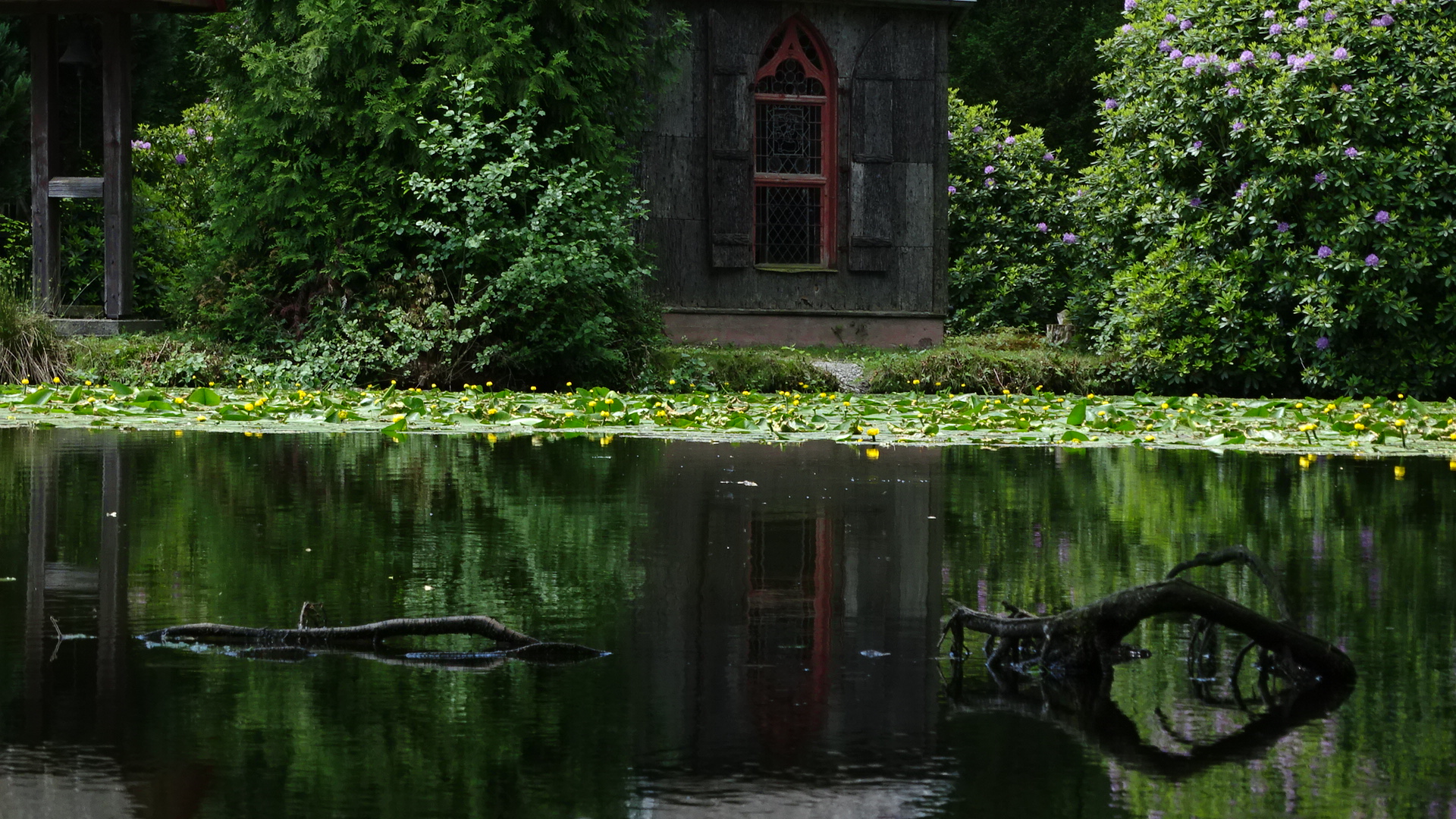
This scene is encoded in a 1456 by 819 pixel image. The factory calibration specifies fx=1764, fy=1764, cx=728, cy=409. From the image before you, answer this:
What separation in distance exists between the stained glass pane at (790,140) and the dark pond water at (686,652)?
11527 millimetres

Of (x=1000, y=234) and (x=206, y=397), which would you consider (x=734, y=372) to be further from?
(x=1000, y=234)

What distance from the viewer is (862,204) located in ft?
63.0

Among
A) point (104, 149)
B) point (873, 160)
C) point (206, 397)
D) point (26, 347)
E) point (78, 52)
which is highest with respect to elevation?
point (78, 52)

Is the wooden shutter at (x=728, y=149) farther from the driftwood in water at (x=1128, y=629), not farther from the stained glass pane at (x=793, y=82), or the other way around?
the driftwood in water at (x=1128, y=629)

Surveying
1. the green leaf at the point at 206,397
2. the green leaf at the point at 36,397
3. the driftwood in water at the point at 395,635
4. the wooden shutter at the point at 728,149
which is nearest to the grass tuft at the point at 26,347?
the green leaf at the point at 36,397

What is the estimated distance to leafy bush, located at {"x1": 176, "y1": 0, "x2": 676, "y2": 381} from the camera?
15.1 m

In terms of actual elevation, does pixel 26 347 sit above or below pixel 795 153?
below

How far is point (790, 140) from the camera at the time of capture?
19.3 metres

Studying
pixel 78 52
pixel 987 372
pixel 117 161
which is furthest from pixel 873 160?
pixel 78 52

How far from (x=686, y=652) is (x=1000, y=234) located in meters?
19.5

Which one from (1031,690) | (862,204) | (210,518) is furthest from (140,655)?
(862,204)

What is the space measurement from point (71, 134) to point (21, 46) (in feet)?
8.92

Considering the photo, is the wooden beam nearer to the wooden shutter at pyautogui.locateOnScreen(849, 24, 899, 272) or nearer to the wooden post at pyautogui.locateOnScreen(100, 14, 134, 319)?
the wooden post at pyautogui.locateOnScreen(100, 14, 134, 319)

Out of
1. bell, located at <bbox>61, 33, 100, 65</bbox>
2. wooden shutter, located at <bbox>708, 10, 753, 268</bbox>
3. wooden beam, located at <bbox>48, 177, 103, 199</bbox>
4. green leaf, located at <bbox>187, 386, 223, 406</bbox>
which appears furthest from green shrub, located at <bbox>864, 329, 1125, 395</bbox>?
bell, located at <bbox>61, 33, 100, 65</bbox>
